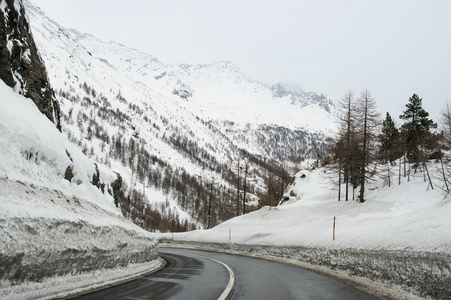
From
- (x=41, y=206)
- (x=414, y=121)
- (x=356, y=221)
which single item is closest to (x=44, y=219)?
(x=41, y=206)

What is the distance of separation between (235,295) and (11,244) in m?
4.74

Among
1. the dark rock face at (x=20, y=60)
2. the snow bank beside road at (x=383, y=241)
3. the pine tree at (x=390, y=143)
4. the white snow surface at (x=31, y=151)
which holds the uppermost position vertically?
the pine tree at (x=390, y=143)

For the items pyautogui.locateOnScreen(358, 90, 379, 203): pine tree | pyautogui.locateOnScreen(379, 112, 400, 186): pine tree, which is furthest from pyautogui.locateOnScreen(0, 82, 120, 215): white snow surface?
pyautogui.locateOnScreen(379, 112, 400, 186): pine tree

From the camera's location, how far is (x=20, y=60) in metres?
14.2

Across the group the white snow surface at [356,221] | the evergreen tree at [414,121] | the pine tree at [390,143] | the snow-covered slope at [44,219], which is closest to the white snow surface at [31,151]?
the snow-covered slope at [44,219]

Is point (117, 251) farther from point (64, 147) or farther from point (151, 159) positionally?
point (151, 159)

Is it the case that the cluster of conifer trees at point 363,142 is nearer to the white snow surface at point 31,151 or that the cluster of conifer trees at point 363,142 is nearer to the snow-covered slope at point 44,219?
the snow-covered slope at point 44,219

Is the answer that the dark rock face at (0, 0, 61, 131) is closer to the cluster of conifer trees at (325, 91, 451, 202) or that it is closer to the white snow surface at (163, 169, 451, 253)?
the white snow surface at (163, 169, 451, 253)

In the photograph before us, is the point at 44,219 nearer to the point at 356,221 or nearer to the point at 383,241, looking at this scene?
the point at 383,241

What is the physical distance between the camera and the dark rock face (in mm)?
12902

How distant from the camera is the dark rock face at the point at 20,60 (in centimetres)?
1290

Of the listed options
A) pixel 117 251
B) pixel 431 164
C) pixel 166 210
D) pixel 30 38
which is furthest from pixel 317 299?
pixel 166 210

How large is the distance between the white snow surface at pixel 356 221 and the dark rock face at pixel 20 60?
14.8m

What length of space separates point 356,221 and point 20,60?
23.2m
